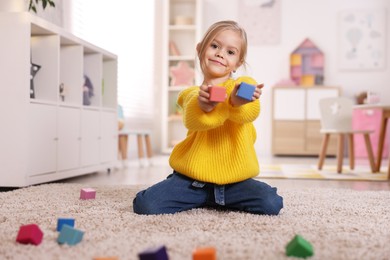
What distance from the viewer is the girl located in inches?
53.4

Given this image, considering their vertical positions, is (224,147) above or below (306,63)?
below

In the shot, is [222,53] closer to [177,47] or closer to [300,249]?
[300,249]

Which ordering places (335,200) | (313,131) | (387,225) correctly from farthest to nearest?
(313,131)
(335,200)
(387,225)

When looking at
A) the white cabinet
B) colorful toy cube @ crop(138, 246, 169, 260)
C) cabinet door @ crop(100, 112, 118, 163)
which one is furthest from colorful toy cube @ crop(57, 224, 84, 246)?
the white cabinet

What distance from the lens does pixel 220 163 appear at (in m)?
1.39

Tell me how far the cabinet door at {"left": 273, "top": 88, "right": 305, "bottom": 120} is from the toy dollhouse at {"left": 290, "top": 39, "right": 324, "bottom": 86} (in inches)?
11.1

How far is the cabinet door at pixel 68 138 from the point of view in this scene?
7.46ft

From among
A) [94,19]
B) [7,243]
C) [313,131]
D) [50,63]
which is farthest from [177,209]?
[313,131]

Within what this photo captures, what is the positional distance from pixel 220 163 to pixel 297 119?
3.83 meters

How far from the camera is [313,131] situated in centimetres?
500

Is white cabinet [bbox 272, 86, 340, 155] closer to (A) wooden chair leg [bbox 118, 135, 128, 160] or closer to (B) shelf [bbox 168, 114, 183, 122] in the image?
(B) shelf [bbox 168, 114, 183, 122]

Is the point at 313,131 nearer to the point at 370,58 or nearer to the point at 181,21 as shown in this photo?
the point at 370,58

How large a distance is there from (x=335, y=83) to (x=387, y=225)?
14.2 feet

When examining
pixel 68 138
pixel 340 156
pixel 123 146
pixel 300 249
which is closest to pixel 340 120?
pixel 340 156
